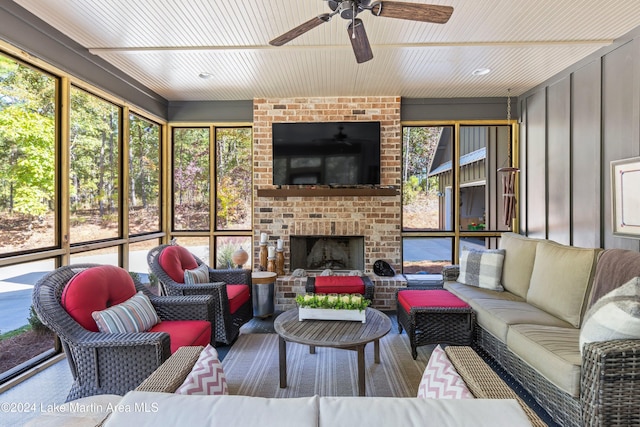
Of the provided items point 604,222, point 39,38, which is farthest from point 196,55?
point 604,222

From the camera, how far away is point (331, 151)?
15.0 ft

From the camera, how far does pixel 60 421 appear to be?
5.20ft

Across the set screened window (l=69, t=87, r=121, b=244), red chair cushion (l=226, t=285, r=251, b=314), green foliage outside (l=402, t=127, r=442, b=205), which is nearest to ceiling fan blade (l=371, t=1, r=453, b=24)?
red chair cushion (l=226, t=285, r=251, b=314)

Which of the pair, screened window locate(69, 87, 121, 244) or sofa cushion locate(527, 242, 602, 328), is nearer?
sofa cushion locate(527, 242, 602, 328)

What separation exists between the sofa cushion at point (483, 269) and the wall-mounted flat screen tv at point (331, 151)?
1.56 metres

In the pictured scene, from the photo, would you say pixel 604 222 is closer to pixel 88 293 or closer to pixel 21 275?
pixel 88 293

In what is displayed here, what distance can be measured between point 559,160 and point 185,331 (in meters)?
4.27

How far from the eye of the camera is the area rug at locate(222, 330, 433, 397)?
8.07 feet

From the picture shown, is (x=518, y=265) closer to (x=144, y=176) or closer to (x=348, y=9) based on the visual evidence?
(x=348, y=9)

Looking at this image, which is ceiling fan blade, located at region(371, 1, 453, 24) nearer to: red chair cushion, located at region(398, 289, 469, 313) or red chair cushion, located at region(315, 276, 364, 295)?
red chair cushion, located at region(398, 289, 469, 313)

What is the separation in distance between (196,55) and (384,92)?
7.87 ft

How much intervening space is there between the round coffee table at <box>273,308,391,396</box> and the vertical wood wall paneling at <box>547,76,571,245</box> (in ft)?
8.59

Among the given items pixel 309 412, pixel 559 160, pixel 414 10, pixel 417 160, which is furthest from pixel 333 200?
pixel 309 412

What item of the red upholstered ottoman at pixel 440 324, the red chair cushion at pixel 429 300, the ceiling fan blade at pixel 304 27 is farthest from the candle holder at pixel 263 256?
the ceiling fan blade at pixel 304 27
